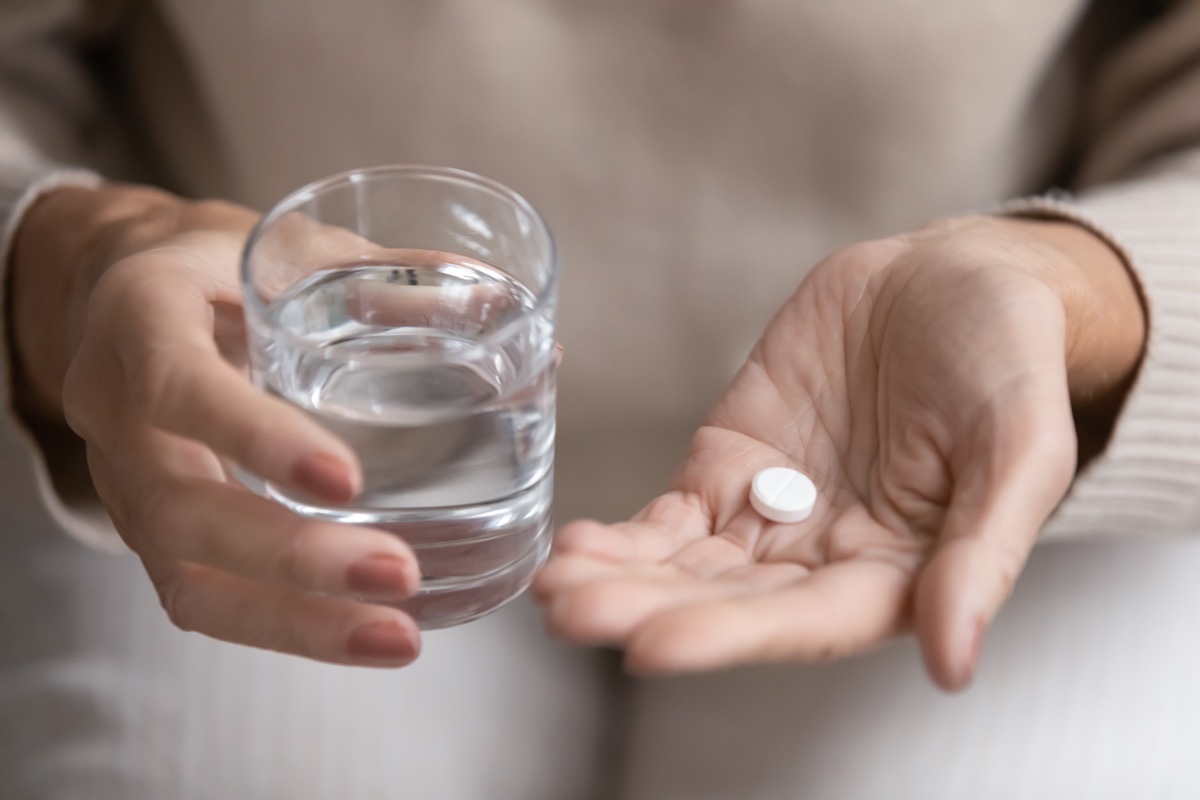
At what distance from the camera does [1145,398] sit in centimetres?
85

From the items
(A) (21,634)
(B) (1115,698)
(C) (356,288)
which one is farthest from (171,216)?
(B) (1115,698)

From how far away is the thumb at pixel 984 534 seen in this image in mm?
501

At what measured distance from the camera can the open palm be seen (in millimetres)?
510

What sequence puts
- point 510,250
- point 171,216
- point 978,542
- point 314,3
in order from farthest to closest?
point 314,3, point 171,216, point 510,250, point 978,542

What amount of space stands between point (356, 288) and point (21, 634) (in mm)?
591

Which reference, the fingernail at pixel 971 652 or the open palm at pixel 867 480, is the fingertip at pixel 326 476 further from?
the fingernail at pixel 971 652

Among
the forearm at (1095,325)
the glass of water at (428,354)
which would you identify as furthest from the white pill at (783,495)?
the forearm at (1095,325)

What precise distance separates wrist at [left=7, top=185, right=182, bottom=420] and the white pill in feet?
1.67

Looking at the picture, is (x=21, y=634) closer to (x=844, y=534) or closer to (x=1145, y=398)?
(x=844, y=534)

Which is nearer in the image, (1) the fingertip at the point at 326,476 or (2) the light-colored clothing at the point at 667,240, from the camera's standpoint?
→ (1) the fingertip at the point at 326,476

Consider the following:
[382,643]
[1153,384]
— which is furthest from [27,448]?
[1153,384]

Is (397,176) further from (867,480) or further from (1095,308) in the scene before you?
(1095,308)

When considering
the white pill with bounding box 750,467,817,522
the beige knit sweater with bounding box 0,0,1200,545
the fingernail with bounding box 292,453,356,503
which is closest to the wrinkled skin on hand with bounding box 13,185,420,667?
the fingernail with bounding box 292,453,356,503

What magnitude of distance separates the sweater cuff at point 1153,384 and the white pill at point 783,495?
1.08ft
